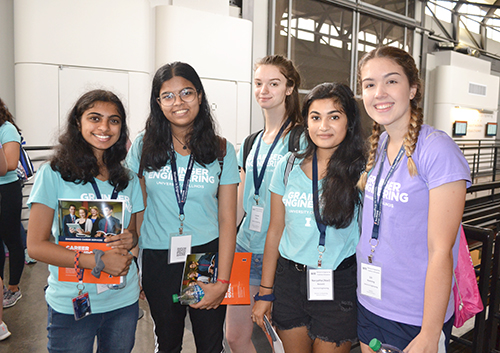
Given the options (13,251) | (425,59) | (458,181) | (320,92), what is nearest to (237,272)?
(320,92)

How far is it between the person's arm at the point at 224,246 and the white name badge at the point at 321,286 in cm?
43

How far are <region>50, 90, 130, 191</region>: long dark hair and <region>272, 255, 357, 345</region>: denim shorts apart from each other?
847 mm

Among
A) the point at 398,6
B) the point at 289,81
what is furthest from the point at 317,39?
the point at 289,81

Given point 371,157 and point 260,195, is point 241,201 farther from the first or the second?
point 371,157

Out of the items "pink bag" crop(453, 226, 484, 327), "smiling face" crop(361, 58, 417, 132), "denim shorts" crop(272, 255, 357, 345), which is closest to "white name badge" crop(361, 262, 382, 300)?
"denim shorts" crop(272, 255, 357, 345)

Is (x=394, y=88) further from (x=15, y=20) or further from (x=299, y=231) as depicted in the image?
(x=15, y=20)

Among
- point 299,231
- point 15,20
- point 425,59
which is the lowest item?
point 299,231

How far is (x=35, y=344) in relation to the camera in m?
2.77

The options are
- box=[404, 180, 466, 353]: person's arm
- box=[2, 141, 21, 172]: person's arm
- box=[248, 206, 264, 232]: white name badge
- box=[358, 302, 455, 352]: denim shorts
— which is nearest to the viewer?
box=[404, 180, 466, 353]: person's arm

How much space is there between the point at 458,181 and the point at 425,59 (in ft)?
41.6

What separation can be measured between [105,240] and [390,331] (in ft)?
3.82

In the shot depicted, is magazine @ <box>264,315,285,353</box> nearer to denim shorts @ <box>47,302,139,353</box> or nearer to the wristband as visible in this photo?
denim shorts @ <box>47,302,139,353</box>

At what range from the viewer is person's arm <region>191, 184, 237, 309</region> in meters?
1.75

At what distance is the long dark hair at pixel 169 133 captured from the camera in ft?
5.68
